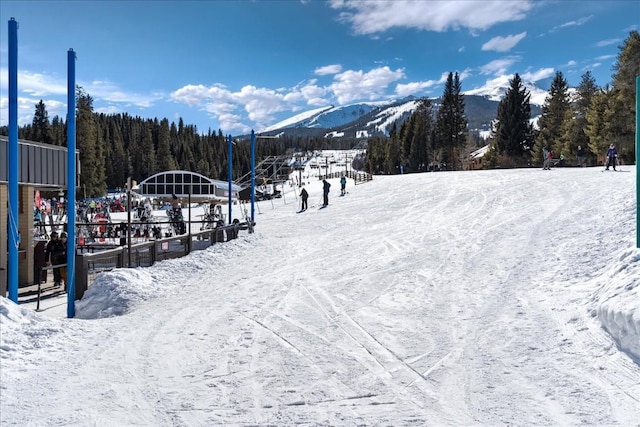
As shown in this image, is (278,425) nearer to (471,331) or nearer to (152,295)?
(471,331)

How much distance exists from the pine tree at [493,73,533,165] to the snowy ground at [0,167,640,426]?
49.2 meters

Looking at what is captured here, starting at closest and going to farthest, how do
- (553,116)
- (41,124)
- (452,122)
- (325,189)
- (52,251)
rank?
(52,251)
(325,189)
(553,116)
(452,122)
(41,124)

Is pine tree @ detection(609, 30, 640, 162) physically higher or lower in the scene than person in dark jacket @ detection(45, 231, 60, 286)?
higher

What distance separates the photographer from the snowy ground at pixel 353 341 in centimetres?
470

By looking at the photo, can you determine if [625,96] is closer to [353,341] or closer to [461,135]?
[461,135]

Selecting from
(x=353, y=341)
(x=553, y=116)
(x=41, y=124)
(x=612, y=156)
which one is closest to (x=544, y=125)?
(x=553, y=116)

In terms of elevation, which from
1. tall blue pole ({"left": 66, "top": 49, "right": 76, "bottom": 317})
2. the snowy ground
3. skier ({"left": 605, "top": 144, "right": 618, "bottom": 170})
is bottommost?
the snowy ground

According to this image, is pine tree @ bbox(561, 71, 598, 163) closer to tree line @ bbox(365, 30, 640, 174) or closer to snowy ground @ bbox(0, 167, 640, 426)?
tree line @ bbox(365, 30, 640, 174)

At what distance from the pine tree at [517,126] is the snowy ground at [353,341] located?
49238mm

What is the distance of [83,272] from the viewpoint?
10.2 m

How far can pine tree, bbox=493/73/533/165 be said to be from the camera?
5919cm

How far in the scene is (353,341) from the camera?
6.79m

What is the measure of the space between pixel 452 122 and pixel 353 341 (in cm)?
6709

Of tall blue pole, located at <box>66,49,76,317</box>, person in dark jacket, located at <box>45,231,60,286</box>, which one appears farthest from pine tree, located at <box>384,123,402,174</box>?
tall blue pole, located at <box>66,49,76,317</box>
